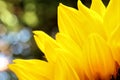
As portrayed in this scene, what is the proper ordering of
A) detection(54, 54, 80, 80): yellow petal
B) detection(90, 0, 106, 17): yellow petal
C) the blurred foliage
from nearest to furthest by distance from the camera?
detection(54, 54, 80, 80): yellow petal → detection(90, 0, 106, 17): yellow petal → the blurred foliage

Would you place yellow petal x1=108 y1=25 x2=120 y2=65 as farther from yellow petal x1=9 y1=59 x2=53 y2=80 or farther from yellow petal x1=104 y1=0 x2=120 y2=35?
yellow petal x1=9 y1=59 x2=53 y2=80

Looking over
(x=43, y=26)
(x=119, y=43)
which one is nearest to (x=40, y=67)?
(x=119, y=43)

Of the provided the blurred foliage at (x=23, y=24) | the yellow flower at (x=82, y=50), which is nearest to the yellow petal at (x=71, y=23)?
the yellow flower at (x=82, y=50)

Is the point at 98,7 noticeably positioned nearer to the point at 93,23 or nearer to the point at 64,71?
the point at 93,23

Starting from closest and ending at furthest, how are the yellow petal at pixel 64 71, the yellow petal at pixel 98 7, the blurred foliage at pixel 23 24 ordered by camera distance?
1. the yellow petal at pixel 64 71
2. the yellow petal at pixel 98 7
3. the blurred foliage at pixel 23 24

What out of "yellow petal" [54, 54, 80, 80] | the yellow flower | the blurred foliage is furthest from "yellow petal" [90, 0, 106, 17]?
the blurred foliage

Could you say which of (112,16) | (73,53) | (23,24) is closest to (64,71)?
(73,53)

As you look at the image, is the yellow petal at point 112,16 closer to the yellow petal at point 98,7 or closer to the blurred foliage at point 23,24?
the yellow petal at point 98,7
